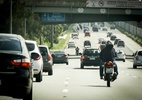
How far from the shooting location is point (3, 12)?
2219 inches

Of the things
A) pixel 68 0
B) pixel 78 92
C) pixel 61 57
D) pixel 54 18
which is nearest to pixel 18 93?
pixel 78 92

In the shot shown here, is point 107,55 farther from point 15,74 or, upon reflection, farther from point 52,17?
point 52,17

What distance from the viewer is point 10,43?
1467 centimetres

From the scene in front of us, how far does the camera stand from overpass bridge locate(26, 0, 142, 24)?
7750 centimetres

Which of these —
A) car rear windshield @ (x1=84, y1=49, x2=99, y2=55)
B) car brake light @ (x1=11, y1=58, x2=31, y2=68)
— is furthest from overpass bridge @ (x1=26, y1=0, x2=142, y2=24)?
car brake light @ (x1=11, y1=58, x2=31, y2=68)

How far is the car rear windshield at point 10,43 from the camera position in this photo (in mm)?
14434

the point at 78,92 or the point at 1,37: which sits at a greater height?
the point at 1,37

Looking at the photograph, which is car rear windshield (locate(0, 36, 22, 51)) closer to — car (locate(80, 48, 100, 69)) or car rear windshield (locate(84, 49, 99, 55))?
car (locate(80, 48, 100, 69))

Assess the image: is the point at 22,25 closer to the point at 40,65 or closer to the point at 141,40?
the point at 40,65

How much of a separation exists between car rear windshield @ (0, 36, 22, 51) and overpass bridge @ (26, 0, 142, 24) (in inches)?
2437

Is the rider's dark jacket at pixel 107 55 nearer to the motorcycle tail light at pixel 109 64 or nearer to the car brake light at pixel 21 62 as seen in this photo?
the motorcycle tail light at pixel 109 64

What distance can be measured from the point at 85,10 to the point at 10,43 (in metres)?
64.5

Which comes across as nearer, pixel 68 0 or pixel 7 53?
pixel 7 53

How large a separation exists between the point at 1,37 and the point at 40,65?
333 inches
